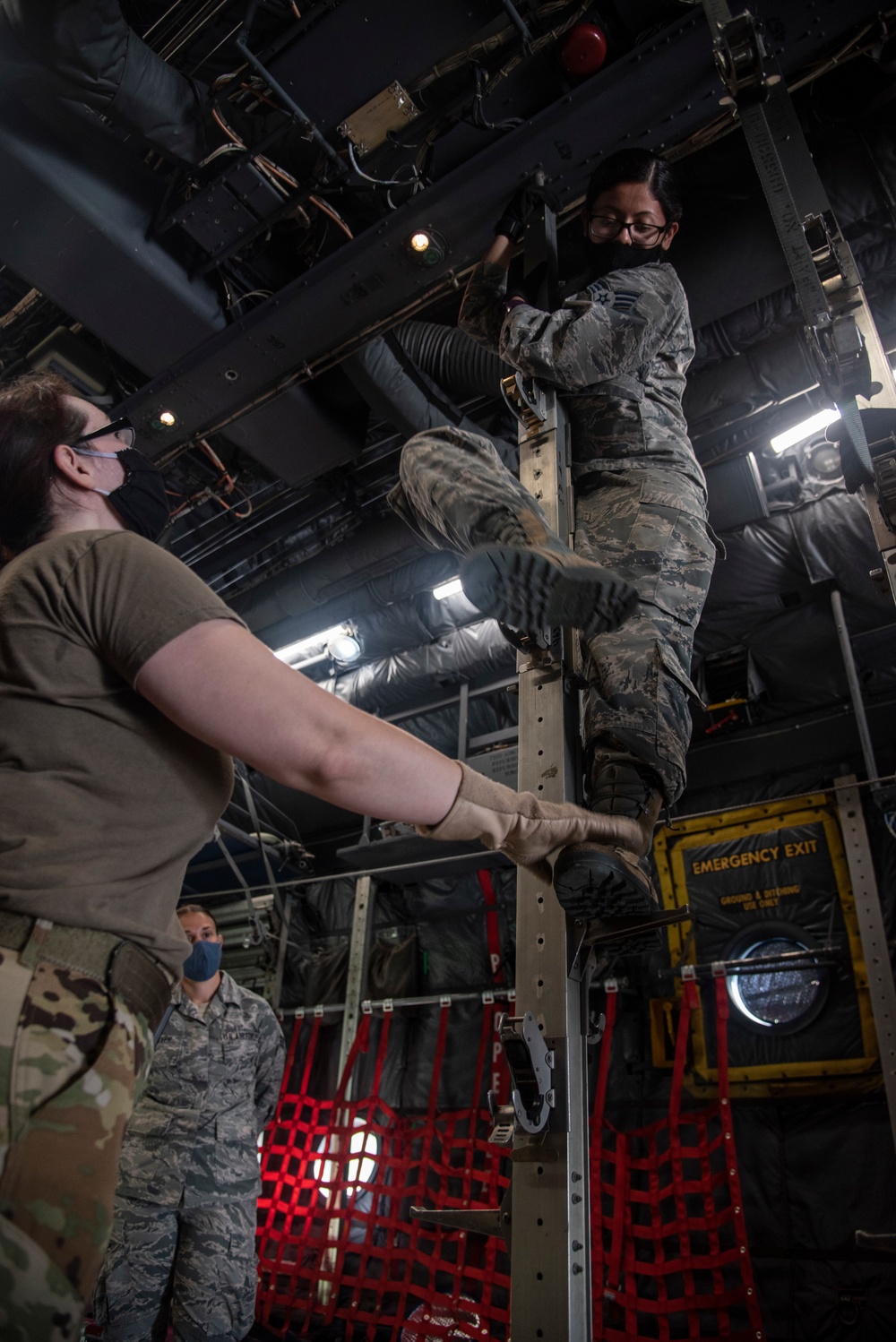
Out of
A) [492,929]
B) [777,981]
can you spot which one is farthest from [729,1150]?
[492,929]

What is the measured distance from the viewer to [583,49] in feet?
10.2

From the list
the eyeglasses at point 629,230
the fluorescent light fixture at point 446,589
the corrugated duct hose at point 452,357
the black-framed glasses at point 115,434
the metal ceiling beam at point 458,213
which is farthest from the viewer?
the fluorescent light fixture at point 446,589

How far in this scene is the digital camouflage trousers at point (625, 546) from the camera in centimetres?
177

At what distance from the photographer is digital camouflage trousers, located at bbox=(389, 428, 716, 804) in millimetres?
1767

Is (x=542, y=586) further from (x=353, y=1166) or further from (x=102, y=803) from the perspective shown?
(x=353, y=1166)

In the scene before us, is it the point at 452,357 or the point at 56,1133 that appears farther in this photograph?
the point at 452,357

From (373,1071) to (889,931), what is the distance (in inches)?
143

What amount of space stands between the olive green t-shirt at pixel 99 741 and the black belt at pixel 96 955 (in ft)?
0.05

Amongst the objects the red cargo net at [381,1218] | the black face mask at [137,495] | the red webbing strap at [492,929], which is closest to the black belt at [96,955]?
the black face mask at [137,495]

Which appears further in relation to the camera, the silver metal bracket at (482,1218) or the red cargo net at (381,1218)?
the red cargo net at (381,1218)

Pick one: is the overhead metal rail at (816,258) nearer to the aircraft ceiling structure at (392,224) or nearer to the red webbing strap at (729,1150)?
the aircraft ceiling structure at (392,224)

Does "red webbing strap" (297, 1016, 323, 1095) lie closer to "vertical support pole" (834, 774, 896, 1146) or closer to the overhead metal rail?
"vertical support pole" (834, 774, 896, 1146)

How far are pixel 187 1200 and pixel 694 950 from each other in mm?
2982

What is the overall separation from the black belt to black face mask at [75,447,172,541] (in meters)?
0.72
